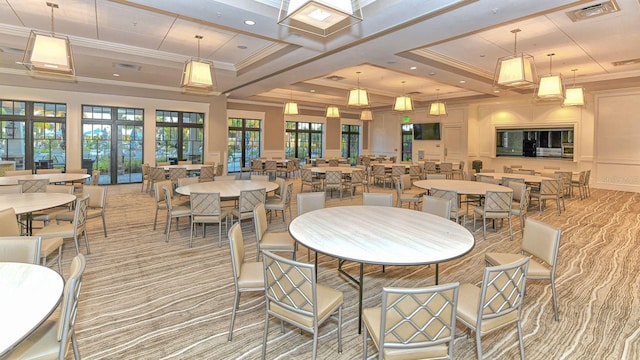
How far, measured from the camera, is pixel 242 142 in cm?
1527

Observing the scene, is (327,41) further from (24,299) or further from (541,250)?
(24,299)

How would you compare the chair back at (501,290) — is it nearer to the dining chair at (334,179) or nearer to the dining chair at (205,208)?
the dining chair at (205,208)

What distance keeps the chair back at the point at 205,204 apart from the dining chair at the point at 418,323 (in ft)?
11.7

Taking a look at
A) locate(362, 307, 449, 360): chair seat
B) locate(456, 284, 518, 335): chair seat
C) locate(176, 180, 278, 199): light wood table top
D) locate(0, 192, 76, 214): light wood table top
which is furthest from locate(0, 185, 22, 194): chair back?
locate(456, 284, 518, 335): chair seat

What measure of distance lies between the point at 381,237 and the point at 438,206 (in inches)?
64.1

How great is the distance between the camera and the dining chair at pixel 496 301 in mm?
2010

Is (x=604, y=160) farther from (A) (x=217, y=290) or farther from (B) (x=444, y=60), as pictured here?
(A) (x=217, y=290)

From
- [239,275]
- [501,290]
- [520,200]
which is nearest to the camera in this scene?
[501,290]

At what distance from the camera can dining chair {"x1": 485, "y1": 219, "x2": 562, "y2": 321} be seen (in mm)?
2781

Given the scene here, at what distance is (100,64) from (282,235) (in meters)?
7.46

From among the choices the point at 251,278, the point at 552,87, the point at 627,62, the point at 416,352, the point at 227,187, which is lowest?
the point at 416,352

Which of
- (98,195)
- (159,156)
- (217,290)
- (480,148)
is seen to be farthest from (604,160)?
(159,156)

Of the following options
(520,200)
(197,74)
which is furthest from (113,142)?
(520,200)

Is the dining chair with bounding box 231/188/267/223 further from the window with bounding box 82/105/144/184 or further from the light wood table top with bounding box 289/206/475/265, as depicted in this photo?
the window with bounding box 82/105/144/184
